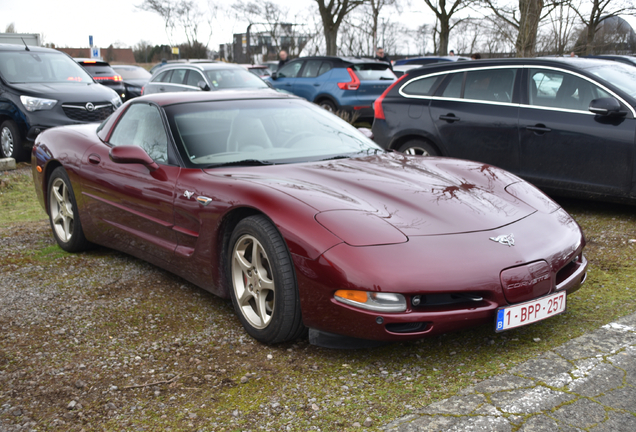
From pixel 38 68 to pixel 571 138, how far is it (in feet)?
29.7

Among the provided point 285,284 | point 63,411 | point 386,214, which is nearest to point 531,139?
point 386,214

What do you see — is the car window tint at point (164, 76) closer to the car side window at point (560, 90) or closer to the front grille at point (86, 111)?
the front grille at point (86, 111)

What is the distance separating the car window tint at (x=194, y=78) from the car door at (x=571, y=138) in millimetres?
8391

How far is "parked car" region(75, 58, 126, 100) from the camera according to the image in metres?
18.7

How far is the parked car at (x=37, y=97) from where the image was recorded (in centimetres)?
1003

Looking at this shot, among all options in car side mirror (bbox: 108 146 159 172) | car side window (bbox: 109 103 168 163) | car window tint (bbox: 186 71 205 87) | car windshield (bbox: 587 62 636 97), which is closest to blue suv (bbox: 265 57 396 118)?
car window tint (bbox: 186 71 205 87)

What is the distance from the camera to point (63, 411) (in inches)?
105

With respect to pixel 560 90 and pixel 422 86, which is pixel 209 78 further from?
pixel 560 90

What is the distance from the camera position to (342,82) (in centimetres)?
1377

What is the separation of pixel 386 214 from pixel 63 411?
5.61 ft

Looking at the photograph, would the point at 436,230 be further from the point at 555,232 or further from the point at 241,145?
the point at 241,145

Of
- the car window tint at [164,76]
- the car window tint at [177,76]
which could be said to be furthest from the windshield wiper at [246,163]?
the car window tint at [164,76]

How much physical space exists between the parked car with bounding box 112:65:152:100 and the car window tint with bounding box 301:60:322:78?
25.0ft

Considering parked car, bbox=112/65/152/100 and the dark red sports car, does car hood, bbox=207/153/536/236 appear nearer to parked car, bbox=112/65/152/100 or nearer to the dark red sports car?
the dark red sports car
